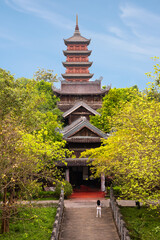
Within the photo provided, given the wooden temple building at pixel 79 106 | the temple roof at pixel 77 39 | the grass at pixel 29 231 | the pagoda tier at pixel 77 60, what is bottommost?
the grass at pixel 29 231

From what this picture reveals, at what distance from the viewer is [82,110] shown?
44562mm

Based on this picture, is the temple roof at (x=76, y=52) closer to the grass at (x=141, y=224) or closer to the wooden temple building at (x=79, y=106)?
the wooden temple building at (x=79, y=106)

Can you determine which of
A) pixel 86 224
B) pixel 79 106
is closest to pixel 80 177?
pixel 79 106

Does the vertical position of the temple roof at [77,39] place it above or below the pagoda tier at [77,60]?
above

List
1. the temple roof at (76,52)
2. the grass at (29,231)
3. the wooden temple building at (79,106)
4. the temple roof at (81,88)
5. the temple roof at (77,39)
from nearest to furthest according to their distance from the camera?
the grass at (29,231), the wooden temple building at (79,106), the temple roof at (81,88), the temple roof at (76,52), the temple roof at (77,39)

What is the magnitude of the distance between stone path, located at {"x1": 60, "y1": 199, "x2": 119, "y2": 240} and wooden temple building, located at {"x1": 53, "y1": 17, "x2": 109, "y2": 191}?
9.11ft

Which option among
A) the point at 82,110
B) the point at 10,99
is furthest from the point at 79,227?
the point at 82,110

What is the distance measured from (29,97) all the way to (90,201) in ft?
38.1

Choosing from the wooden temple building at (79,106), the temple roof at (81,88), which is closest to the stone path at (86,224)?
the wooden temple building at (79,106)

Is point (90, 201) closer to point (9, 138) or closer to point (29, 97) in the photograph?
point (29, 97)

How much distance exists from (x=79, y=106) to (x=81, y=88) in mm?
9782

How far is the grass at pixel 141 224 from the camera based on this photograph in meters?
15.1

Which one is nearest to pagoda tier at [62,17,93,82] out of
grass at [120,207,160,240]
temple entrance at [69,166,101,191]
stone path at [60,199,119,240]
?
temple entrance at [69,166,101,191]

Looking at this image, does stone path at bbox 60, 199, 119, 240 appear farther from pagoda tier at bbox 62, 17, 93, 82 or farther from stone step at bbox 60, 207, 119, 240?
pagoda tier at bbox 62, 17, 93, 82
